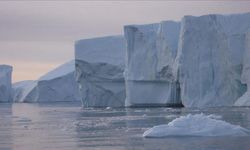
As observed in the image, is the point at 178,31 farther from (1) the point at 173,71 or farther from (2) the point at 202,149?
(2) the point at 202,149

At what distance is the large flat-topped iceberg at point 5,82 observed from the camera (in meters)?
56.4

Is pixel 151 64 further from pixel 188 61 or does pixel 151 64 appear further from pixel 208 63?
pixel 208 63

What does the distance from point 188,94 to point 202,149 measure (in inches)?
731

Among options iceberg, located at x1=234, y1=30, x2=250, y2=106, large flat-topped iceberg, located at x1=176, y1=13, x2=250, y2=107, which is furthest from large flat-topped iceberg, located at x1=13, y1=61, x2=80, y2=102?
iceberg, located at x1=234, y1=30, x2=250, y2=106

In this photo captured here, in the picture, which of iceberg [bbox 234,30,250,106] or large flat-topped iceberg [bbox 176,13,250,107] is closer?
iceberg [bbox 234,30,250,106]

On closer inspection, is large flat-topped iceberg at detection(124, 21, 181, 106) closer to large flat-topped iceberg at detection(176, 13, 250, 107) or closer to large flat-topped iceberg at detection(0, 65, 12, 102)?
large flat-topped iceberg at detection(176, 13, 250, 107)

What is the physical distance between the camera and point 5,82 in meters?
56.4

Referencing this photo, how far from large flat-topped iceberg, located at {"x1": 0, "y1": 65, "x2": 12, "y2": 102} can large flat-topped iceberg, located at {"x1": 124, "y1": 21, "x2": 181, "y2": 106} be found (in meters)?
26.6

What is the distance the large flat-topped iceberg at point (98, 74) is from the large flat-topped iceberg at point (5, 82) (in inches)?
879

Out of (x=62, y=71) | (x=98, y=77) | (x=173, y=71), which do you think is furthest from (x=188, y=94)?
(x=62, y=71)

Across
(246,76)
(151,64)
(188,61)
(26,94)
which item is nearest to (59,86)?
(26,94)

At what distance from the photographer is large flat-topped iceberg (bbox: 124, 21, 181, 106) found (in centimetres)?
3058

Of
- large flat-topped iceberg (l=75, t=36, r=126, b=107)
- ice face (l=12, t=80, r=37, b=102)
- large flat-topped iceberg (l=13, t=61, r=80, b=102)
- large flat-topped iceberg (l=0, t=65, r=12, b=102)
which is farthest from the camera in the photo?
ice face (l=12, t=80, r=37, b=102)

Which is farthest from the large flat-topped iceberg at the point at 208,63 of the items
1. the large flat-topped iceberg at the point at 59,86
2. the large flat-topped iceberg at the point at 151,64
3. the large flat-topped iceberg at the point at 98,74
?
the large flat-topped iceberg at the point at 59,86
